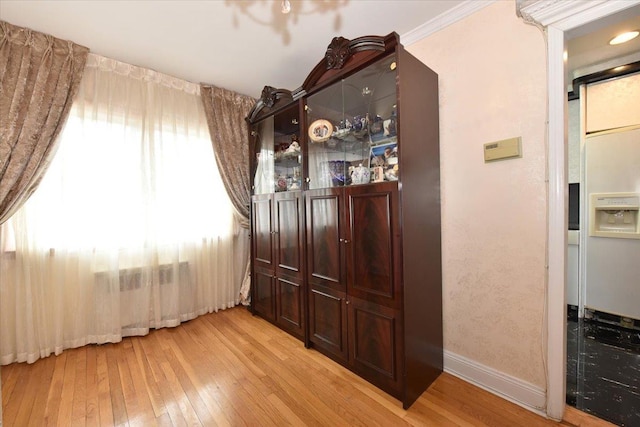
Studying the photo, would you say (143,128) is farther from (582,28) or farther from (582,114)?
(582,114)

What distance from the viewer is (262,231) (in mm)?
2777

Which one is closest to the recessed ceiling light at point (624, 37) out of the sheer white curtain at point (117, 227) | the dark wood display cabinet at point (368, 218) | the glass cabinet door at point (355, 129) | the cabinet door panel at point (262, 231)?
the dark wood display cabinet at point (368, 218)

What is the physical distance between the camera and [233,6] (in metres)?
1.80

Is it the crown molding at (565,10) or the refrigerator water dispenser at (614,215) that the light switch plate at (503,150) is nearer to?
the crown molding at (565,10)

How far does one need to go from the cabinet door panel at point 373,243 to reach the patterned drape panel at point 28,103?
2482 mm

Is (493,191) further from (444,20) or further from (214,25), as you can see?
(214,25)

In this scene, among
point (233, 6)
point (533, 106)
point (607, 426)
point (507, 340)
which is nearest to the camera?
point (607, 426)

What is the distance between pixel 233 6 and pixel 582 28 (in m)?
2.16

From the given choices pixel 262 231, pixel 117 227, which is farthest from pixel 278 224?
pixel 117 227

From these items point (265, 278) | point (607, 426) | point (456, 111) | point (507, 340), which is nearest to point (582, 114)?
point (456, 111)

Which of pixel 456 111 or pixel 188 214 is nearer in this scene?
pixel 456 111

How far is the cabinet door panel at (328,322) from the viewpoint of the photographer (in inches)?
76.2

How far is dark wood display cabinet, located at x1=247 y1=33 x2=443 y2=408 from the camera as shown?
1.60m

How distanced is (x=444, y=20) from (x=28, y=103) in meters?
3.26
